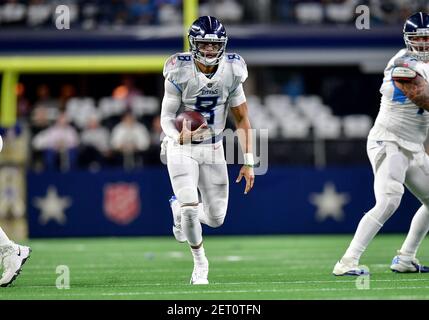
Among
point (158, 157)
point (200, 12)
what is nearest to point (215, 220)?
point (158, 157)

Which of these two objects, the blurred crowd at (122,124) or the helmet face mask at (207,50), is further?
the blurred crowd at (122,124)

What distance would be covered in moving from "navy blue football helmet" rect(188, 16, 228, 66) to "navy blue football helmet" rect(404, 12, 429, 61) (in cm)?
136

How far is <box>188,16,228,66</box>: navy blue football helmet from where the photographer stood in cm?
744

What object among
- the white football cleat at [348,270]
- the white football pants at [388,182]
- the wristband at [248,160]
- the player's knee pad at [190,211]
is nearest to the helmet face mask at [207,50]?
the wristband at [248,160]

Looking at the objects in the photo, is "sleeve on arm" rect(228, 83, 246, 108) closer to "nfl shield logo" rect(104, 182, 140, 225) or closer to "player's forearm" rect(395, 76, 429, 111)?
"player's forearm" rect(395, 76, 429, 111)

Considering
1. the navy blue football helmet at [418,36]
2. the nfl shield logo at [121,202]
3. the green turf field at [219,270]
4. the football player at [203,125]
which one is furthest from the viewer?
the nfl shield logo at [121,202]

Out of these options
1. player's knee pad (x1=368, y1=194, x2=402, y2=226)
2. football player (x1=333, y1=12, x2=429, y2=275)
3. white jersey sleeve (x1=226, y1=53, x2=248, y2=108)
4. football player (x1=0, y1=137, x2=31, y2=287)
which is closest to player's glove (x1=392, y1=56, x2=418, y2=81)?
football player (x1=333, y1=12, x2=429, y2=275)

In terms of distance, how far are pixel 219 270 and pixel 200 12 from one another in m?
10.6

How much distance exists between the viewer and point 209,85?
7555 mm

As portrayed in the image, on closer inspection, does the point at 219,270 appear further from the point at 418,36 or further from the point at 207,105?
the point at 418,36

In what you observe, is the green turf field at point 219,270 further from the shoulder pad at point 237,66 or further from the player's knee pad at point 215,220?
the shoulder pad at point 237,66

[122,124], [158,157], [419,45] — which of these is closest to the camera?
[419,45]

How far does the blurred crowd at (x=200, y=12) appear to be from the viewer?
18.4 m

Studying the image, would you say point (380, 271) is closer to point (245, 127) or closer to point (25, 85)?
point (245, 127)
